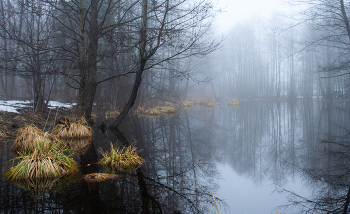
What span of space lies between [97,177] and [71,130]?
13.8ft

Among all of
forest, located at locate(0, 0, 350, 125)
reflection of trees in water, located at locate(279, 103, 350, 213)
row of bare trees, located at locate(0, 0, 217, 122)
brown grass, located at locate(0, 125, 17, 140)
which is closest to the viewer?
reflection of trees in water, located at locate(279, 103, 350, 213)

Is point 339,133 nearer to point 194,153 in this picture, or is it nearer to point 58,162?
point 194,153

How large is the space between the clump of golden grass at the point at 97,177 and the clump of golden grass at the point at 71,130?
3971mm

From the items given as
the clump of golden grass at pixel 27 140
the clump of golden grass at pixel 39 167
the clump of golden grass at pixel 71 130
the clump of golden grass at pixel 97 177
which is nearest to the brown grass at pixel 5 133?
the clump of golden grass at pixel 71 130

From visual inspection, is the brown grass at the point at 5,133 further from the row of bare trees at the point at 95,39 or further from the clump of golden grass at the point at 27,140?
the row of bare trees at the point at 95,39

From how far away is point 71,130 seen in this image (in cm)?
744

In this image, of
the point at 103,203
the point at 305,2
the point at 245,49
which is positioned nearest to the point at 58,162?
the point at 103,203

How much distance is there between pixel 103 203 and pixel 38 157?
1.57 m

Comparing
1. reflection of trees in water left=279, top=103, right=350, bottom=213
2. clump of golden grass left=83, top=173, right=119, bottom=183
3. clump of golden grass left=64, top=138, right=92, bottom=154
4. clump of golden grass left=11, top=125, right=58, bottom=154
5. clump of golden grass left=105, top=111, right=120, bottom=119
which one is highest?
clump of golden grass left=105, top=111, right=120, bottom=119

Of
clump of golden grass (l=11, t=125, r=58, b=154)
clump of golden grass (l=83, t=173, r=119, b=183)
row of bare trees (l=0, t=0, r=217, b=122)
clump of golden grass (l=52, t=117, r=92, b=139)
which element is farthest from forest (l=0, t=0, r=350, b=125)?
clump of golden grass (l=83, t=173, r=119, b=183)

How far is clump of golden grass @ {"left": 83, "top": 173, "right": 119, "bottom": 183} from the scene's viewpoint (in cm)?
366

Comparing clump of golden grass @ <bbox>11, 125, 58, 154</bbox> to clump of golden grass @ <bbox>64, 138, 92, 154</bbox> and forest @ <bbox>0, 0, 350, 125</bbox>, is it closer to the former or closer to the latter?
clump of golden grass @ <bbox>64, 138, 92, 154</bbox>

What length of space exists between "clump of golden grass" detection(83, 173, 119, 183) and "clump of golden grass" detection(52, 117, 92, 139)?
3.97 metres

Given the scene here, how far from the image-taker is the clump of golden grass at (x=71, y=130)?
731 cm
